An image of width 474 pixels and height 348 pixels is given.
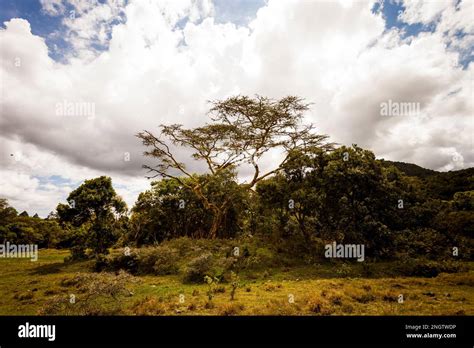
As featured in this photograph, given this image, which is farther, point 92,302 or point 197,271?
point 197,271

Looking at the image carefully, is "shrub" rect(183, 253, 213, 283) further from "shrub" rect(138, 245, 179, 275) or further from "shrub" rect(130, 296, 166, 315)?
"shrub" rect(130, 296, 166, 315)

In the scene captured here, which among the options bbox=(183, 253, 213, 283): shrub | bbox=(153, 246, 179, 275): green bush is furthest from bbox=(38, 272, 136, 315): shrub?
bbox=(153, 246, 179, 275): green bush

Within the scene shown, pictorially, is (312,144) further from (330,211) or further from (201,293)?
(201,293)

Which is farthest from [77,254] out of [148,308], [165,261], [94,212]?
[148,308]

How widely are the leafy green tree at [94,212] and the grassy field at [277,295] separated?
455 cm

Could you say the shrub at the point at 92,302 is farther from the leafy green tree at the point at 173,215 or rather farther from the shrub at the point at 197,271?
the leafy green tree at the point at 173,215

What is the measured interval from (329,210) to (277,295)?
8376mm

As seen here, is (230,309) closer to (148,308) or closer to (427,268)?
(148,308)

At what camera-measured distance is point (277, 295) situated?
10641 millimetres

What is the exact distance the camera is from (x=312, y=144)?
22234mm
